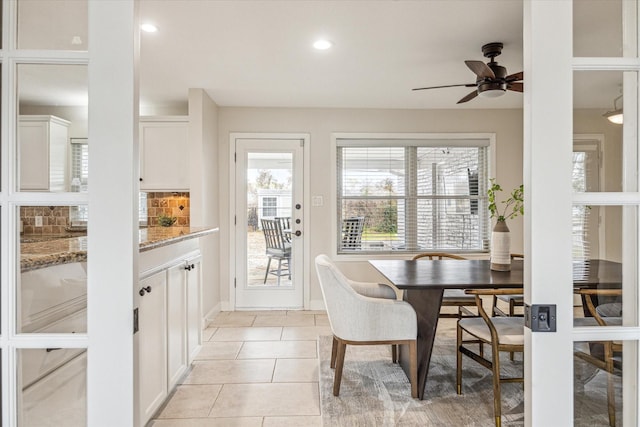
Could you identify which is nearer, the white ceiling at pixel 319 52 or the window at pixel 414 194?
the white ceiling at pixel 319 52

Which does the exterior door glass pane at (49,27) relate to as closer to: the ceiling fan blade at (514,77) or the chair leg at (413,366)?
the chair leg at (413,366)

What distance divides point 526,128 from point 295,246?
3957 millimetres

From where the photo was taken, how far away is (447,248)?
16.2 ft

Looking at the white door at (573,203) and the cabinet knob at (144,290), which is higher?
the white door at (573,203)

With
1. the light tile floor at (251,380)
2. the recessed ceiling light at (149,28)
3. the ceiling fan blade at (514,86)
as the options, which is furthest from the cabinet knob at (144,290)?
the ceiling fan blade at (514,86)

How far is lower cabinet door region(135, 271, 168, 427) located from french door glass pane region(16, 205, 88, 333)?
3.42ft

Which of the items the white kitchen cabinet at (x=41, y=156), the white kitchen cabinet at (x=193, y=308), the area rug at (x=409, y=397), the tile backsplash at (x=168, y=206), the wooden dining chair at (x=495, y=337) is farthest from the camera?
the tile backsplash at (x=168, y=206)

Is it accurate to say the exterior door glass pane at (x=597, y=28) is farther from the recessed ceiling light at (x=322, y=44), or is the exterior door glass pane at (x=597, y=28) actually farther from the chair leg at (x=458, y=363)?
the recessed ceiling light at (x=322, y=44)

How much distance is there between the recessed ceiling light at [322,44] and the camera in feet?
9.73

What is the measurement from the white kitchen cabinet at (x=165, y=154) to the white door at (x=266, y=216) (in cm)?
66

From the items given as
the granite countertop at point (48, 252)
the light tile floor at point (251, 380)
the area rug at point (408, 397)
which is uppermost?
the granite countertop at point (48, 252)

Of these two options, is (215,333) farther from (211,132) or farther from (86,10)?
(86,10)

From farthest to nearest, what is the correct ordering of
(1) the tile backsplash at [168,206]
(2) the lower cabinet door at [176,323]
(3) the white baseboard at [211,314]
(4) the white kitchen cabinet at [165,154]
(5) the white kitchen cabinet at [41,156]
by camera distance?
(1) the tile backsplash at [168,206]
(4) the white kitchen cabinet at [165,154]
(3) the white baseboard at [211,314]
(2) the lower cabinet door at [176,323]
(5) the white kitchen cabinet at [41,156]

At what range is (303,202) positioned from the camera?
481 centimetres
